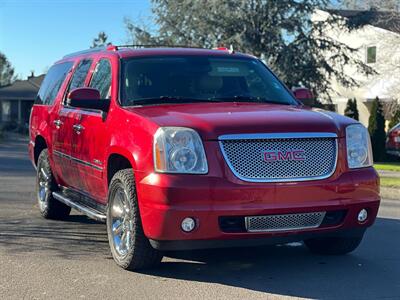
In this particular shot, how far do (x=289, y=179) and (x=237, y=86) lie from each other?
1.75m

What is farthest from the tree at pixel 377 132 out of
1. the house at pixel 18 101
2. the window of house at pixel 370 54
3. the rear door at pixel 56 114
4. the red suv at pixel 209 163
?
the house at pixel 18 101

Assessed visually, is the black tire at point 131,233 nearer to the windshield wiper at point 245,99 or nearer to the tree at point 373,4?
the windshield wiper at point 245,99

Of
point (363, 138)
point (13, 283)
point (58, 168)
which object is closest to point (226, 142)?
point (363, 138)

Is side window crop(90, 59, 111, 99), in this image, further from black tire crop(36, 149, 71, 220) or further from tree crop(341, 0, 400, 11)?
tree crop(341, 0, 400, 11)

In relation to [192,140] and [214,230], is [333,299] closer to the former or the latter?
[214,230]

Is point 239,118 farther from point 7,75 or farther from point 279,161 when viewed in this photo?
point 7,75

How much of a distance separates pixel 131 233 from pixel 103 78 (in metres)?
2.03

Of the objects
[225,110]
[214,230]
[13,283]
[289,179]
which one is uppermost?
[225,110]

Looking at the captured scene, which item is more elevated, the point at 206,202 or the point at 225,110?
the point at 225,110

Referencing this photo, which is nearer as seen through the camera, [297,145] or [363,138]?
[297,145]

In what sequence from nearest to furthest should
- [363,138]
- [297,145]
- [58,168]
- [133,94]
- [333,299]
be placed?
[333,299], [297,145], [363,138], [133,94], [58,168]

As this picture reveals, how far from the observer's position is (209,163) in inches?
193

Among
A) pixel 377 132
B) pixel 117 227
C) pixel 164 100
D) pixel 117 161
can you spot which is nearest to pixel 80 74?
pixel 164 100

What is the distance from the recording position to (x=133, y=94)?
6.08 m
